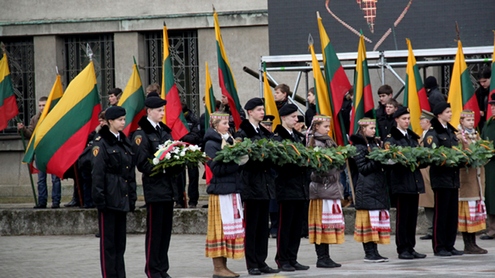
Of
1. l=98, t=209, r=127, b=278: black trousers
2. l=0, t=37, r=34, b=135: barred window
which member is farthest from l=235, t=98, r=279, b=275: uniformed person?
l=0, t=37, r=34, b=135: barred window

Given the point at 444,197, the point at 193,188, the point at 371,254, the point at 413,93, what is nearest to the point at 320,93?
the point at 413,93

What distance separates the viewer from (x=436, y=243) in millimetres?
13727

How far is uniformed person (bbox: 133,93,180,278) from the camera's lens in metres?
11.5

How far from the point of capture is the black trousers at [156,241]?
11.6 m

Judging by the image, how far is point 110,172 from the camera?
436 inches

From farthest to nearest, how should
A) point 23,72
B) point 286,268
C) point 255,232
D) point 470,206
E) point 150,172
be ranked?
point 23,72
point 470,206
point 286,268
point 255,232
point 150,172

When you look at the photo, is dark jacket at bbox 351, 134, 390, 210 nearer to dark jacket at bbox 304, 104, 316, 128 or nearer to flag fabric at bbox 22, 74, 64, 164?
dark jacket at bbox 304, 104, 316, 128

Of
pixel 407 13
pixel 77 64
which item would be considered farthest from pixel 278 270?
pixel 77 64

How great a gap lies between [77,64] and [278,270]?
1202 centimetres

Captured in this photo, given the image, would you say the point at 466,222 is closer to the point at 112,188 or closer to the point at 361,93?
the point at 361,93

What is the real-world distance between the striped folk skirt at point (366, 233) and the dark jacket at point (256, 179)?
58.7 inches

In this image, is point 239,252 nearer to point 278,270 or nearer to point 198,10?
point 278,270

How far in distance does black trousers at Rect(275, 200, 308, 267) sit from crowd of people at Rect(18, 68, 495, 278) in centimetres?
1

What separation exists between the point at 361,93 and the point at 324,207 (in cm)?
385
